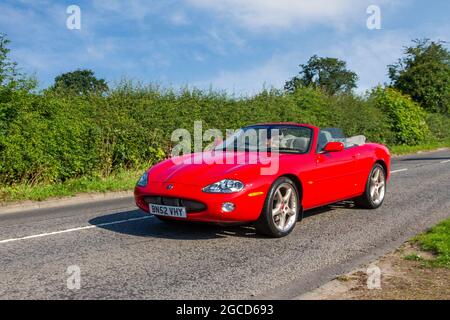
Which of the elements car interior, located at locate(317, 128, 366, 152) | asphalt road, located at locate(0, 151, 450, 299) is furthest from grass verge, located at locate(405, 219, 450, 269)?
car interior, located at locate(317, 128, 366, 152)

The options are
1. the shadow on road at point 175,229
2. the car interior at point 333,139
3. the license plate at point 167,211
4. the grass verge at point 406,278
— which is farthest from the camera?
the car interior at point 333,139

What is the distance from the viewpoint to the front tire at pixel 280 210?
6.53 meters

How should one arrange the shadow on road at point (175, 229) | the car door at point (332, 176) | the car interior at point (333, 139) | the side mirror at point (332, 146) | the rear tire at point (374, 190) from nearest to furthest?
the shadow on road at point (175, 229)
the car door at point (332, 176)
the side mirror at point (332, 146)
the car interior at point (333, 139)
the rear tire at point (374, 190)

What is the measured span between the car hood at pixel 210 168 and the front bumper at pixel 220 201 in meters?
0.14

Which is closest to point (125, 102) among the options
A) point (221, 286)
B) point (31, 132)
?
point (31, 132)

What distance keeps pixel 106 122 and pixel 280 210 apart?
8.57m

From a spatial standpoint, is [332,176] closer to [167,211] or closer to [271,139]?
[271,139]

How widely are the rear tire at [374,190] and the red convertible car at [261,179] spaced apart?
180 mm

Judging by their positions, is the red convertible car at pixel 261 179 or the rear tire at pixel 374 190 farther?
the rear tire at pixel 374 190

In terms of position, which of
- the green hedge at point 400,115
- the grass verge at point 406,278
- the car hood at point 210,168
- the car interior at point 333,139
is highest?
the green hedge at point 400,115

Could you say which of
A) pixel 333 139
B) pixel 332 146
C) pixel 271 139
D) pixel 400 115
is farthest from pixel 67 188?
pixel 400 115

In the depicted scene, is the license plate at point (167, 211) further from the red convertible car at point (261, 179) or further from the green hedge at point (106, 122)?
the green hedge at point (106, 122)

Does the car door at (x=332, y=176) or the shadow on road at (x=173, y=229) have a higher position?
the car door at (x=332, y=176)

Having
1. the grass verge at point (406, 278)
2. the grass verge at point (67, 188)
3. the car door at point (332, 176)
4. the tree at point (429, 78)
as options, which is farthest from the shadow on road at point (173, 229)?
the tree at point (429, 78)
